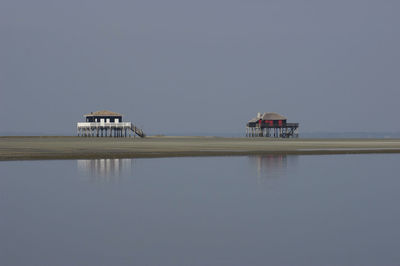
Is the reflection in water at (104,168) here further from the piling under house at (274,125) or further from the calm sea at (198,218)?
the piling under house at (274,125)

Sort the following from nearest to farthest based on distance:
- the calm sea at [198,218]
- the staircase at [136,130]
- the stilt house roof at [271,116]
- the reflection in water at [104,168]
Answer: the calm sea at [198,218] < the reflection in water at [104,168] < the staircase at [136,130] < the stilt house roof at [271,116]

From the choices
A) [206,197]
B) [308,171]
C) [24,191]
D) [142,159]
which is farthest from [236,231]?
[142,159]

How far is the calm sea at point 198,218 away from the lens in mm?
11680

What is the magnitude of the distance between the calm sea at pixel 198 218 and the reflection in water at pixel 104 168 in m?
0.23

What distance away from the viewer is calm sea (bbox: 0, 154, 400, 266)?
11.7 metres

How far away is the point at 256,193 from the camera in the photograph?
866 inches

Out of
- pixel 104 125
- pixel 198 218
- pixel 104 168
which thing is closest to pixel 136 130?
pixel 104 125

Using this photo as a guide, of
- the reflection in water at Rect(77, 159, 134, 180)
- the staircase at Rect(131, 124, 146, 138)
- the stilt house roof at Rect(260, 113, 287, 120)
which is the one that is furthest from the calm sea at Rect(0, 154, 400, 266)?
the stilt house roof at Rect(260, 113, 287, 120)

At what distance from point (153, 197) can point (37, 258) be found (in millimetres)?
9813

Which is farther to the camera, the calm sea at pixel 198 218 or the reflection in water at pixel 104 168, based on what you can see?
the reflection in water at pixel 104 168

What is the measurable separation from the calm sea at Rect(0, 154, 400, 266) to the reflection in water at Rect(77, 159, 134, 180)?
0.75 ft

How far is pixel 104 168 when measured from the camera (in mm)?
32719

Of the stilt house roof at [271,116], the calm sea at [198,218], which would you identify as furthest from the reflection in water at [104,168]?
the stilt house roof at [271,116]

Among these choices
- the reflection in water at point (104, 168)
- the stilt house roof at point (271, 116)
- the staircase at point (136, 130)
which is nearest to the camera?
the reflection in water at point (104, 168)
